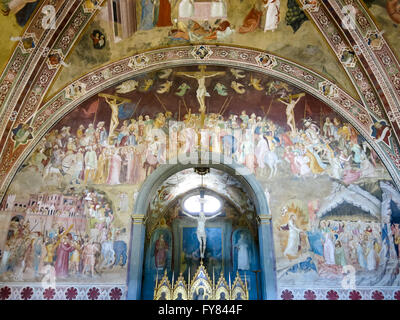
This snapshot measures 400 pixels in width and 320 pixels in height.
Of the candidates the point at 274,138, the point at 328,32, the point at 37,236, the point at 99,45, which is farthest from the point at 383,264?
the point at 99,45

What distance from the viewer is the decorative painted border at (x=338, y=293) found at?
867 cm

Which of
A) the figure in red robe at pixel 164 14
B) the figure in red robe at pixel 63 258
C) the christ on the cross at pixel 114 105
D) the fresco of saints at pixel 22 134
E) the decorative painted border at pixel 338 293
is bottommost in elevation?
the decorative painted border at pixel 338 293

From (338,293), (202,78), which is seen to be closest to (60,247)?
(202,78)

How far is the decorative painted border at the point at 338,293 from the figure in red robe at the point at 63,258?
5533 millimetres

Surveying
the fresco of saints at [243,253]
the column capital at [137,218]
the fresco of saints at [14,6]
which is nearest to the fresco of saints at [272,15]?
the fresco of saints at [14,6]

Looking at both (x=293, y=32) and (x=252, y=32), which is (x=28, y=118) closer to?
(x=252, y=32)

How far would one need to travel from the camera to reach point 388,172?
9914mm

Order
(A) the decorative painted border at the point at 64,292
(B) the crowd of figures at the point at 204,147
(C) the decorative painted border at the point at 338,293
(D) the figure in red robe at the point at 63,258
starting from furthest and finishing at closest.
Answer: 1. (B) the crowd of figures at the point at 204,147
2. (D) the figure in red robe at the point at 63,258
3. (A) the decorative painted border at the point at 64,292
4. (C) the decorative painted border at the point at 338,293

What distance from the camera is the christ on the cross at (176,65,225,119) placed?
1129cm

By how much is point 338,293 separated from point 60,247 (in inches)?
285

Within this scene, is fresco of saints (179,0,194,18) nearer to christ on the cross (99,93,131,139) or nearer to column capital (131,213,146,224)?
christ on the cross (99,93,131,139)

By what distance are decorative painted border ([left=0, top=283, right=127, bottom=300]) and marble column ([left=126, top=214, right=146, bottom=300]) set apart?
22 centimetres

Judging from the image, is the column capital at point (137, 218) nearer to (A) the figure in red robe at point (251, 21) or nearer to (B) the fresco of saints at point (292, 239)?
(B) the fresco of saints at point (292, 239)

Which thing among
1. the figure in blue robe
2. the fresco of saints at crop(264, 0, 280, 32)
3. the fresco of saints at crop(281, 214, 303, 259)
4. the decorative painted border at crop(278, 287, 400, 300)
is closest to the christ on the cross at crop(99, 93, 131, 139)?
the figure in blue robe
